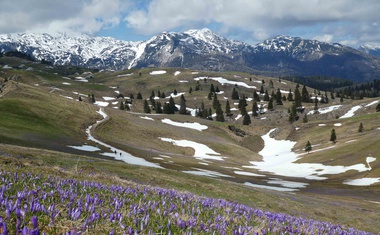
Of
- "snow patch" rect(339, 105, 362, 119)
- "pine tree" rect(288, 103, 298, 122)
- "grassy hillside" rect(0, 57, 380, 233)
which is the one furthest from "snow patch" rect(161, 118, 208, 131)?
"snow patch" rect(339, 105, 362, 119)

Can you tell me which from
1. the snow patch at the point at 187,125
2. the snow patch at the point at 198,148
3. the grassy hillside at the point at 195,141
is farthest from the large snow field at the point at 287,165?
the snow patch at the point at 187,125

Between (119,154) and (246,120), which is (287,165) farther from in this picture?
(246,120)

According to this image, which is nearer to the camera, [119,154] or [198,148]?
[119,154]

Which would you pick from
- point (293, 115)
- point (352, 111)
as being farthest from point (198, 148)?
point (352, 111)

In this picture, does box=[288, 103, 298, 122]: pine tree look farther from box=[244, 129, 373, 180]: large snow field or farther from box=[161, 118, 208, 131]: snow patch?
box=[161, 118, 208, 131]: snow patch

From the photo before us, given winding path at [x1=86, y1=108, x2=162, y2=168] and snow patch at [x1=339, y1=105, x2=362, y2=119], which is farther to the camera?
snow patch at [x1=339, y1=105, x2=362, y2=119]

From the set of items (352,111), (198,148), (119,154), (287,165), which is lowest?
(287,165)

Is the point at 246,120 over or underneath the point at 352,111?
underneath

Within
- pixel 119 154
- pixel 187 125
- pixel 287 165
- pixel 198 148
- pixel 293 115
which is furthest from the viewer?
pixel 293 115

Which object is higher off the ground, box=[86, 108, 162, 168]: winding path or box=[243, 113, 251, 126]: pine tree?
box=[243, 113, 251, 126]: pine tree

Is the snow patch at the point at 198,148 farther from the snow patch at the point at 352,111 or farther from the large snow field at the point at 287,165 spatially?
the snow patch at the point at 352,111

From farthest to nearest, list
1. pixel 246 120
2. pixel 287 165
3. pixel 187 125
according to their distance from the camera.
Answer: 1. pixel 246 120
2. pixel 187 125
3. pixel 287 165

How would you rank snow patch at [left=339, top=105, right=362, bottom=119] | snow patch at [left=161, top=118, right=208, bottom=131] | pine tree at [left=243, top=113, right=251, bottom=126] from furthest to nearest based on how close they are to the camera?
pine tree at [left=243, top=113, right=251, bottom=126] → snow patch at [left=339, top=105, right=362, bottom=119] → snow patch at [left=161, top=118, right=208, bottom=131]

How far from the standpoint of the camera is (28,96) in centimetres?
9856
